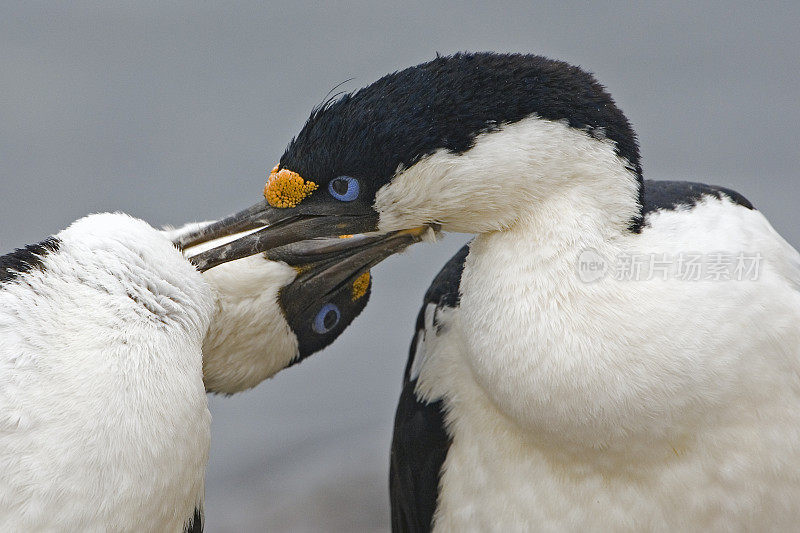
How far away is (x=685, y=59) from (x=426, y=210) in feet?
11.6

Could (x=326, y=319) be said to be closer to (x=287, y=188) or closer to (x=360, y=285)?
(x=360, y=285)

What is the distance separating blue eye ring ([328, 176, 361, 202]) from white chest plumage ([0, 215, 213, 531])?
0.42 m

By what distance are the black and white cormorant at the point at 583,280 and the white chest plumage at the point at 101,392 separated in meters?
0.29

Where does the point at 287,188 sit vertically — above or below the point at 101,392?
above

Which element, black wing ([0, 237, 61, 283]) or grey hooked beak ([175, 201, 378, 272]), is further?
grey hooked beak ([175, 201, 378, 272])

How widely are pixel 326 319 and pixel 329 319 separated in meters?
0.01

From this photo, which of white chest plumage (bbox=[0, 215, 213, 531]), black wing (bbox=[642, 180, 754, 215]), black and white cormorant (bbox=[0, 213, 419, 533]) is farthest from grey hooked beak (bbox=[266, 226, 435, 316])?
black wing (bbox=[642, 180, 754, 215])

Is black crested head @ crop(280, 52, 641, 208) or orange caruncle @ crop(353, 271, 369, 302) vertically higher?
black crested head @ crop(280, 52, 641, 208)

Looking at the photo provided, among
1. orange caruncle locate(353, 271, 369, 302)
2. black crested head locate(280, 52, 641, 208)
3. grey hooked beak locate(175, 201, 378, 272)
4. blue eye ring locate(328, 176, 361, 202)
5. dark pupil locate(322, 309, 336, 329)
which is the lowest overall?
dark pupil locate(322, 309, 336, 329)

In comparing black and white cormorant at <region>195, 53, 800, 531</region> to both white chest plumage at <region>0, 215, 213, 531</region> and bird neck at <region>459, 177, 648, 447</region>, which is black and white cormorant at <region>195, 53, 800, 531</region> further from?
white chest plumage at <region>0, 215, 213, 531</region>

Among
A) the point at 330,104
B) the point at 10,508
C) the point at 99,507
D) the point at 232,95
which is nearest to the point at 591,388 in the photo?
the point at 330,104

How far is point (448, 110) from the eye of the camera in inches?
97.4

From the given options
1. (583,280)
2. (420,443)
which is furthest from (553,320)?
(420,443)

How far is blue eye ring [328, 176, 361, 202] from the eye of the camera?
2.59m
